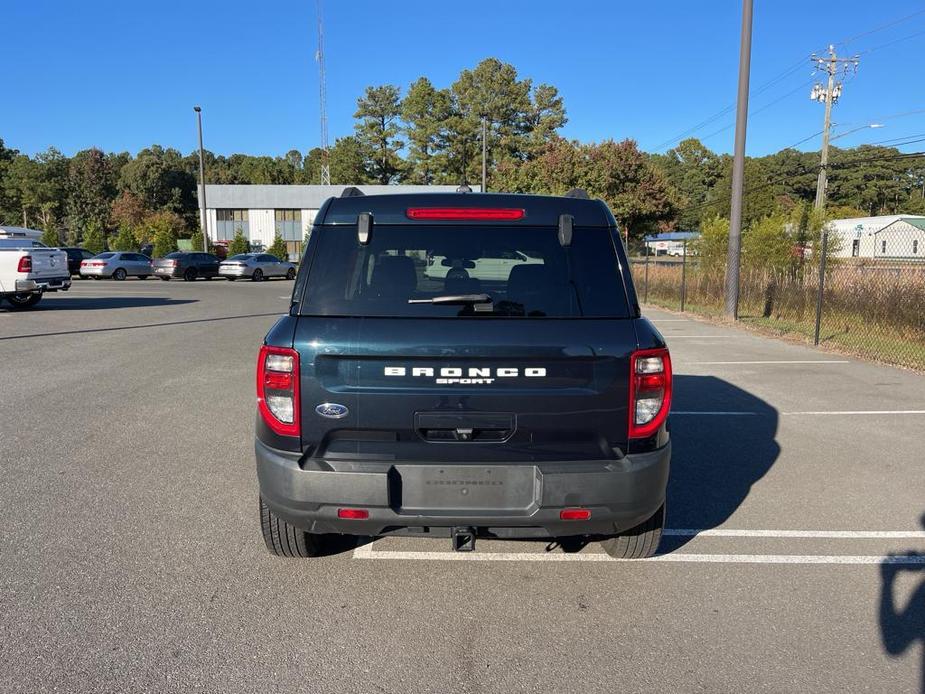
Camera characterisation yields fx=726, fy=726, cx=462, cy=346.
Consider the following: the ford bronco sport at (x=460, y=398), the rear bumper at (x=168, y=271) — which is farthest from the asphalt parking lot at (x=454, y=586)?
the rear bumper at (x=168, y=271)

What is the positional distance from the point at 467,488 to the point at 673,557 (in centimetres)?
162

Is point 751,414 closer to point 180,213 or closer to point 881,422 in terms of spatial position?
point 881,422

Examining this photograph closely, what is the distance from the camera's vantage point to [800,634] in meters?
3.29

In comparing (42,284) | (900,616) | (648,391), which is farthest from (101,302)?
(900,616)

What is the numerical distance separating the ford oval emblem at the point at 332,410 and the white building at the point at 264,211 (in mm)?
56730

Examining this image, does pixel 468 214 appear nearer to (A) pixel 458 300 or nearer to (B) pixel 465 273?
(B) pixel 465 273

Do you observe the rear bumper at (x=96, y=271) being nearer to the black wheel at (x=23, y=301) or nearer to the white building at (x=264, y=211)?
the black wheel at (x=23, y=301)

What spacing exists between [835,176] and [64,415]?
94149 millimetres

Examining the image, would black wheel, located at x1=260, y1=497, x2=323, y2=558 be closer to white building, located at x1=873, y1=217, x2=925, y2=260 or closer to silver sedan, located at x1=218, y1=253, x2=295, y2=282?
silver sedan, located at x1=218, y1=253, x2=295, y2=282

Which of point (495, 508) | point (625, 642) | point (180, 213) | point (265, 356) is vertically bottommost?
point (625, 642)

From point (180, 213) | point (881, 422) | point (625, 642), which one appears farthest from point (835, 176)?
point (625, 642)

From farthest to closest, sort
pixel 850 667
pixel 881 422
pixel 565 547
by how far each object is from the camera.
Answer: pixel 881 422, pixel 565 547, pixel 850 667

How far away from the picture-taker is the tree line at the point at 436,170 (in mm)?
69125

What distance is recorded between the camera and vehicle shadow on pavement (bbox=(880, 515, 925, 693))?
3.17 metres
